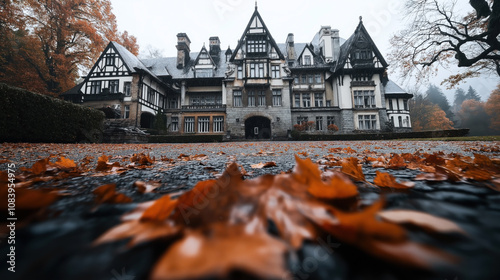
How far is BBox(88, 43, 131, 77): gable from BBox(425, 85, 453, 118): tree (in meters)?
55.5

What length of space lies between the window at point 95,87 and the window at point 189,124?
8.35 m

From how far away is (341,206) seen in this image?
1.66 feet

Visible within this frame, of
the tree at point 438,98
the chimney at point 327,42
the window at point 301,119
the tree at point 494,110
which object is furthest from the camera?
the tree at point 438,98

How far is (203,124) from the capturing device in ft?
66.8

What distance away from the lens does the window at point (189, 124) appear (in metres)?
20.3

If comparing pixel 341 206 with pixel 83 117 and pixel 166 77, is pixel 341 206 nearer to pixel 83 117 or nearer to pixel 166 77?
pixel 83 117

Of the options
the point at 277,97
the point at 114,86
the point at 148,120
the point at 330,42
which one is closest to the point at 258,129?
the point at 277,97

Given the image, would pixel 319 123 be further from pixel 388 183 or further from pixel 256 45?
pixel 388 183

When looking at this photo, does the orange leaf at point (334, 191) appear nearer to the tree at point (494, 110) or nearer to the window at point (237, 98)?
the window at point (237, 98)

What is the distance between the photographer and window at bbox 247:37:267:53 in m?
19.4

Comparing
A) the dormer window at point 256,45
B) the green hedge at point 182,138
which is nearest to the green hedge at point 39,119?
the green hedge at point 182,138

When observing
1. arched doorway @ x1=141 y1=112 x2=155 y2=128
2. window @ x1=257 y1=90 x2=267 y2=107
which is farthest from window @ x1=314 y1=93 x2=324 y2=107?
arched doorway @ x1=141 y1=112 x2=155 y2=128

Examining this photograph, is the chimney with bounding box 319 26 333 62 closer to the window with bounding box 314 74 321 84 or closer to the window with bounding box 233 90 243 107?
the window with bounding box 314 74 321 84

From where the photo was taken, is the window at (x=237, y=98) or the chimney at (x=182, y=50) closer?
the window at (x=237, y=98)
